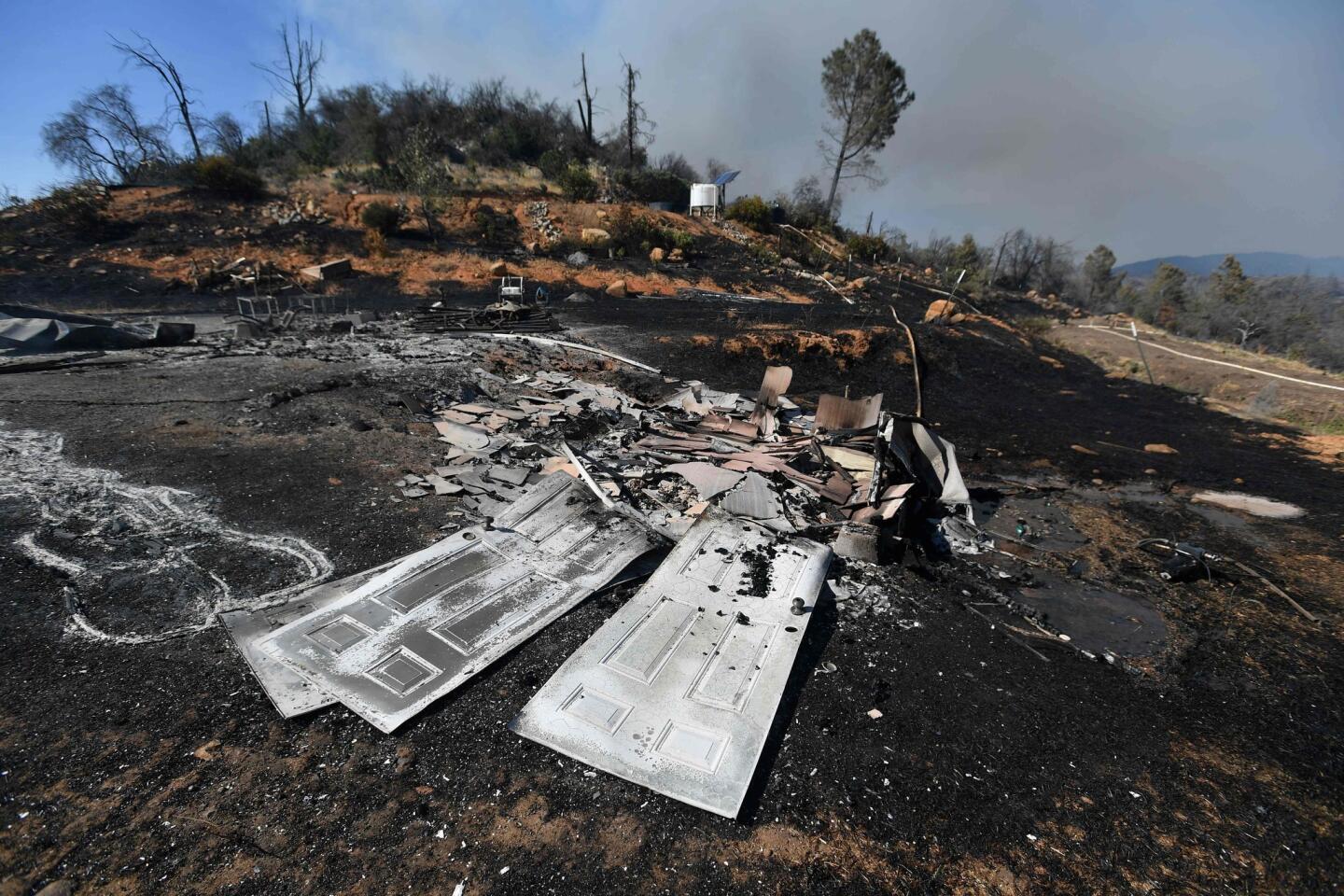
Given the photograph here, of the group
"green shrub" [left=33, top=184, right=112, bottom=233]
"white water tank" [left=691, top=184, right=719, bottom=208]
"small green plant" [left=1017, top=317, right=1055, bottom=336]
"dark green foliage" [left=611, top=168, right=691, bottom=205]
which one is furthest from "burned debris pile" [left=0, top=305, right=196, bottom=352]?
"small green plant" [left=1017, top=317, right=1055, bottom=336]

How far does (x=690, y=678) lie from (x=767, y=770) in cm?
59

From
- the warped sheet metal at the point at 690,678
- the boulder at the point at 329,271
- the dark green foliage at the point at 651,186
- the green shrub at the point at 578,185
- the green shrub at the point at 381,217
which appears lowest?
the warped sheet metal at the point at 690,678

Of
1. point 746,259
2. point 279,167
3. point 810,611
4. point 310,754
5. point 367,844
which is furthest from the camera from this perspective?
point 279,167

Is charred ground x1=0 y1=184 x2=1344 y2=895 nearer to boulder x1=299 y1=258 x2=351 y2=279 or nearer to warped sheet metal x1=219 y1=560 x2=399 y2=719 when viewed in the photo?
warped sheet metal x1=219 y1=560 x2=399 y2=719

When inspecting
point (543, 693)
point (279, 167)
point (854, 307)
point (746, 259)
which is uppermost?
point (279, 167)

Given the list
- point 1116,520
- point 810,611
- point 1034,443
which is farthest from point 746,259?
point 810,611

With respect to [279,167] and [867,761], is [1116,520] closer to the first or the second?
[867,761]

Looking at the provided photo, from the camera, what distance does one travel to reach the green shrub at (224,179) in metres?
20.7

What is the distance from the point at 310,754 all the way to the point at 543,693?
3.49 feet

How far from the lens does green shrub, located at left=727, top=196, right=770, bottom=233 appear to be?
86.8ft

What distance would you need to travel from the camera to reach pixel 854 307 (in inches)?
624

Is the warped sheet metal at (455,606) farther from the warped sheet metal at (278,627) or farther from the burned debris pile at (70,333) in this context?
the burned debris pile at (70,333)

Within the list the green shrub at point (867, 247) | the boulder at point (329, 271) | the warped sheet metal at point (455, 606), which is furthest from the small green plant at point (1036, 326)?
the boulder at point (329, 271)

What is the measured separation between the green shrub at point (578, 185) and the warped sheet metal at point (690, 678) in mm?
24125
